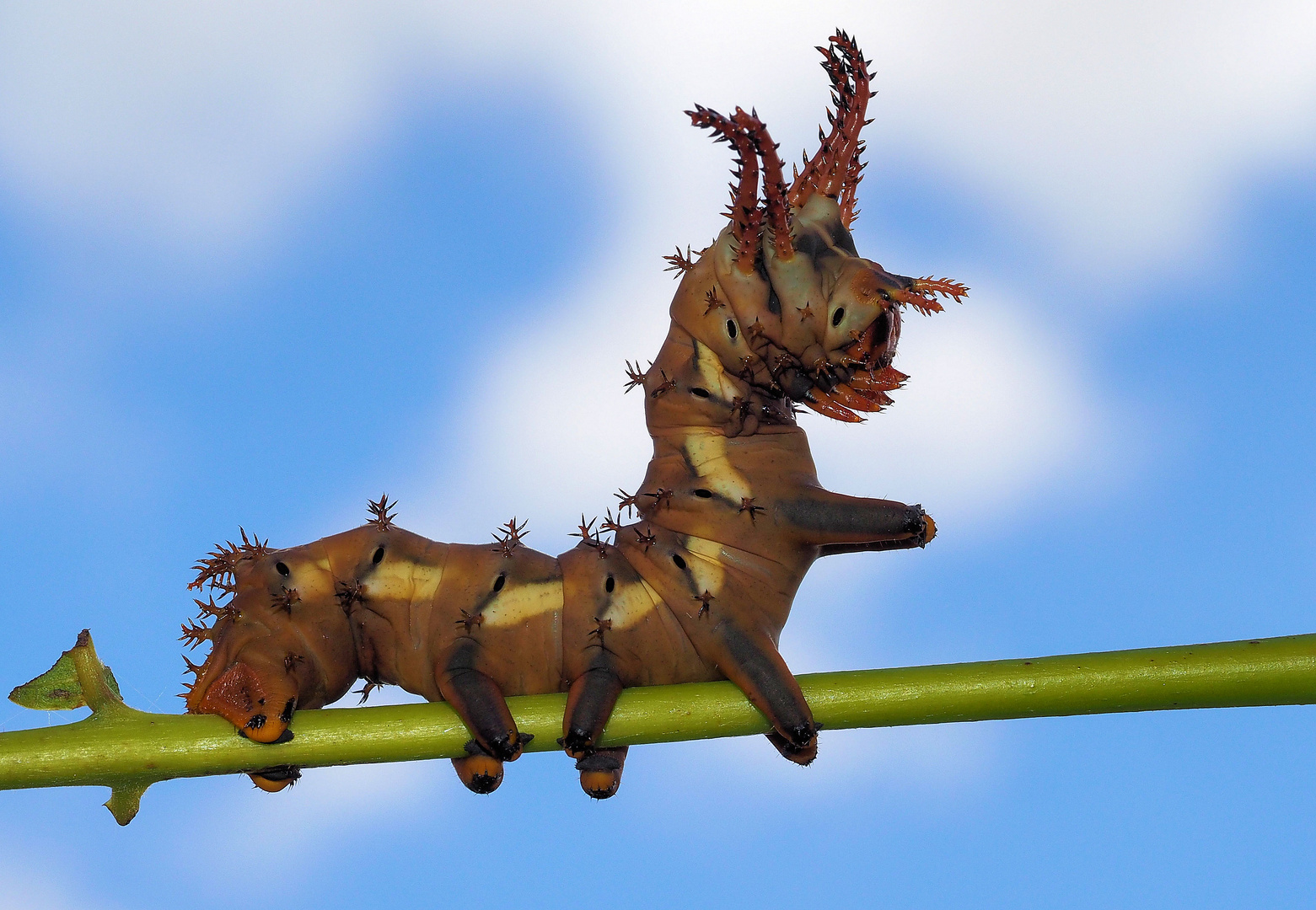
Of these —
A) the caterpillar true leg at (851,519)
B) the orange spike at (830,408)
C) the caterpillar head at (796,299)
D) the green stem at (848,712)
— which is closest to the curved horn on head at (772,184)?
the caterpillar head at (796,299)

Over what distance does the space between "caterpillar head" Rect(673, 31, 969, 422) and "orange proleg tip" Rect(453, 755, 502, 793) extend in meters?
1.82

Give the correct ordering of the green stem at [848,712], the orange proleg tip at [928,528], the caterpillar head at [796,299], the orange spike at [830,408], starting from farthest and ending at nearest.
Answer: the orange spike at [830,408] → the caterpillar head at [796,299] → the orange proleg tip at [928,528] → the green stem at [848,712]

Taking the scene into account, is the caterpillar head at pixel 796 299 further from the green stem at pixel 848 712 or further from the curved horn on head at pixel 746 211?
the green stem at pixel 848 712

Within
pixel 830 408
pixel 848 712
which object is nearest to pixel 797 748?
pixel 848 712

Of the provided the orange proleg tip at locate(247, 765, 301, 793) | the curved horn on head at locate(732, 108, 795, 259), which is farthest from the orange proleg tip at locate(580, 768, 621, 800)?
the curved horn on head at locate(732, 108, 795, 259)

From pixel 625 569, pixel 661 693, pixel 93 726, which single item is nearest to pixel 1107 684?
pixel 661 693

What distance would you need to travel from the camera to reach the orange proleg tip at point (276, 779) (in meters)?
4.52

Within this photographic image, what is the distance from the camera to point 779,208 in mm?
4945

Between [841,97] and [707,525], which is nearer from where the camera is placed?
[707,525]

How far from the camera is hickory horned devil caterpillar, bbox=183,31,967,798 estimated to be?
4.59 m

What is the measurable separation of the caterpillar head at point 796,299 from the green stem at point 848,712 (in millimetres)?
1382

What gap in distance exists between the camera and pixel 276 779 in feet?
15.0

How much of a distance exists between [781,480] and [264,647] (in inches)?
79.5

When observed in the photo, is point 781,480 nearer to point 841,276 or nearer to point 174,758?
point 841,276
